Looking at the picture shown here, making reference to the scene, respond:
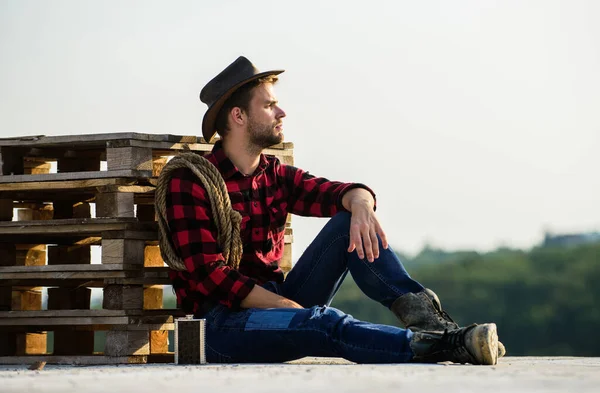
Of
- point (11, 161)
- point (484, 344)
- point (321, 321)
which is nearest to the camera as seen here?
point (484, 344)

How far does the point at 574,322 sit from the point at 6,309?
60.8 meters

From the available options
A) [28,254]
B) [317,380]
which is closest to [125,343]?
[28,254]

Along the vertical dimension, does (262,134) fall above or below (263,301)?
above

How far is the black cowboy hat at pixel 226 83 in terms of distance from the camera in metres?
6.93

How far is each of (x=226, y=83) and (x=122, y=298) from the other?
1.48m

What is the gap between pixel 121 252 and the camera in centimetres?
726

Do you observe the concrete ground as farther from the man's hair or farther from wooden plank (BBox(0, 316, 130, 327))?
the man's hair

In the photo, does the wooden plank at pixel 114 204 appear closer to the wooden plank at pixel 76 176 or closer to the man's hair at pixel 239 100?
the wooden plank at pixel 76 176

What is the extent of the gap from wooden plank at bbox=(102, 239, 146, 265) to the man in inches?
21.8

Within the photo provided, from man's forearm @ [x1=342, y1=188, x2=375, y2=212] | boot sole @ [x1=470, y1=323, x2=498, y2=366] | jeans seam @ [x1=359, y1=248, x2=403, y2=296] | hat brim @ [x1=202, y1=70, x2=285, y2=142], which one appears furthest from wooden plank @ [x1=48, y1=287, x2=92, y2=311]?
boot sole @ [x1=470, y1=323, x2=498, y2=366]

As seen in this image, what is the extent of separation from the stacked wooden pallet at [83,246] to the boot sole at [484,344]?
2.42 m

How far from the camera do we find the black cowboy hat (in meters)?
6.93

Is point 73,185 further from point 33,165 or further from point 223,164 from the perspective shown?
point 223,164

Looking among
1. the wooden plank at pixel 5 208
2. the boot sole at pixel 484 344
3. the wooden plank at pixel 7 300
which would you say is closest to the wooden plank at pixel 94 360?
the wooden plank at pixel 7 300
